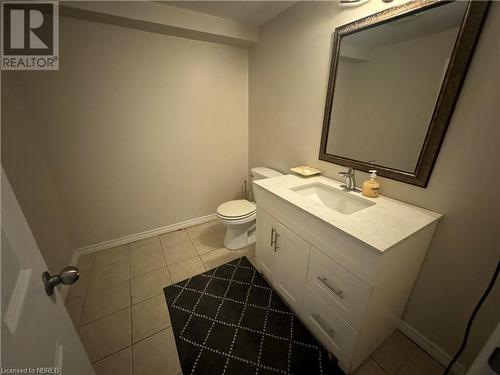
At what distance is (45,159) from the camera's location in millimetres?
1688

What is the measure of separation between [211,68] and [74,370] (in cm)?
231

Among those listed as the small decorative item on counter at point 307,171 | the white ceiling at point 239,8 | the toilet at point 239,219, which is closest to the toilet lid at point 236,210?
the toilet at point 239,219

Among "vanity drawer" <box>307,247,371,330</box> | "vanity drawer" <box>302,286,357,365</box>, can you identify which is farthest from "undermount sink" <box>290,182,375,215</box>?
"vanity drawer" <box>302,286,357,365</box>

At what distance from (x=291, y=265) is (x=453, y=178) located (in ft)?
3.17

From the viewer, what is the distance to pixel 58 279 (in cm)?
62

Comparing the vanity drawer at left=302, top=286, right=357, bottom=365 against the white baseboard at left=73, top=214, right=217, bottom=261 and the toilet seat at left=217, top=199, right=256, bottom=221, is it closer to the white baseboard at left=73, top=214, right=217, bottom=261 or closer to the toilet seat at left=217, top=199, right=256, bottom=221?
the toilet seat at left=217, top=199, right=256, bottom=221

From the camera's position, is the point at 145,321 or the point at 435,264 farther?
the point at 145,321

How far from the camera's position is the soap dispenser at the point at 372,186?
1.25 meters

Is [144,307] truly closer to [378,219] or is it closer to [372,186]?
[378,219]

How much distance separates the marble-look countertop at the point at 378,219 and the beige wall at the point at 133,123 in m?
1.34

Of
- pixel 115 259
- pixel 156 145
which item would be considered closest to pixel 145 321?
pixel 115 259

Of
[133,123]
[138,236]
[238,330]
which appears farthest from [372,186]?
[138,236]

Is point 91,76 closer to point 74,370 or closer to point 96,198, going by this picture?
point 96,198

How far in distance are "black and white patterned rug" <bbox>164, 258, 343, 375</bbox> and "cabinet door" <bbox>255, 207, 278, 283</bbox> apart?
16 cm
